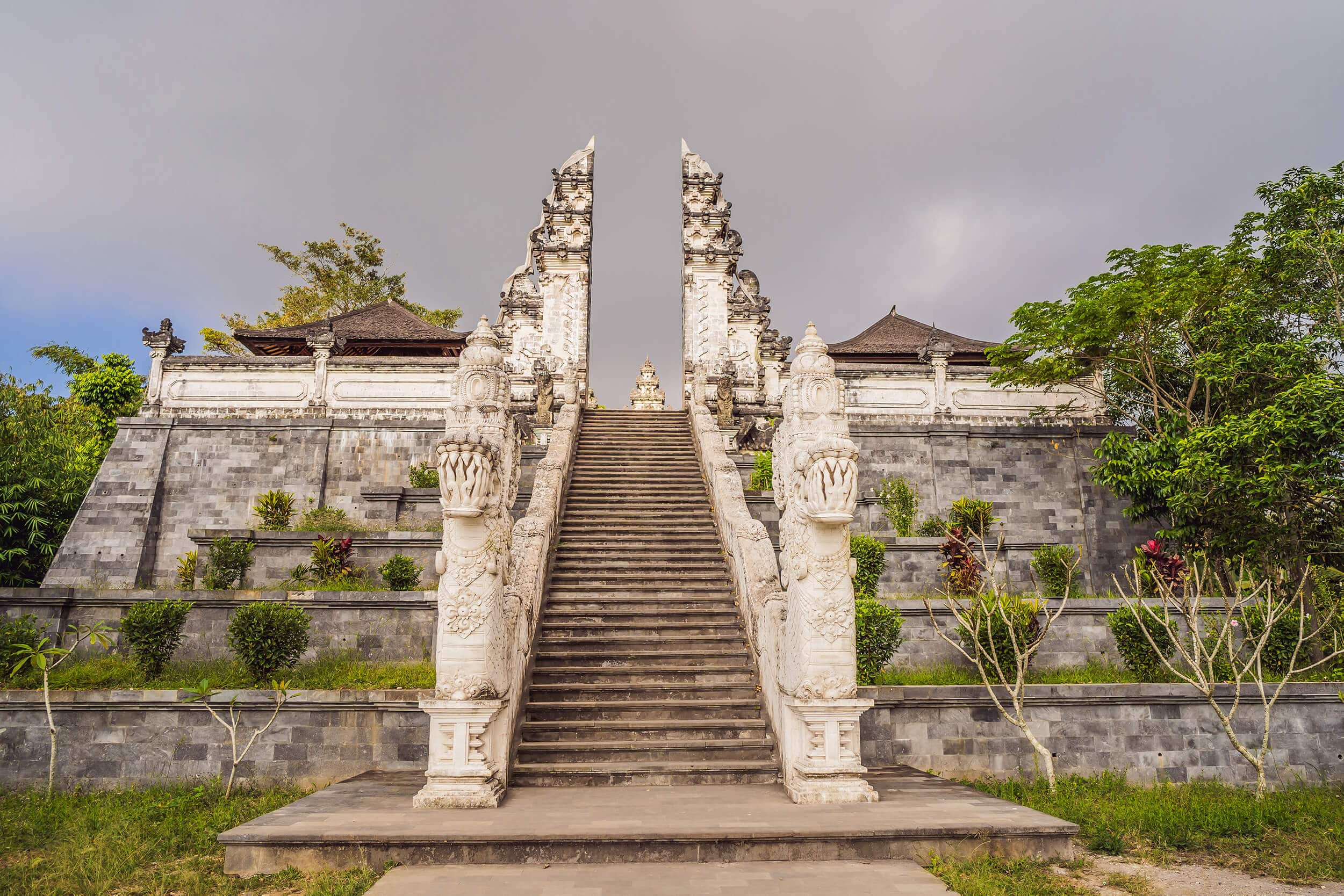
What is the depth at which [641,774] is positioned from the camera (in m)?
7.28

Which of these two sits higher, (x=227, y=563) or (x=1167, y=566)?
(x=1167, y=566)

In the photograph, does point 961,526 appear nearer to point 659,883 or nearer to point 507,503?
point 507,503

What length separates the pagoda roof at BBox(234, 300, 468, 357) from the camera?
2027cm

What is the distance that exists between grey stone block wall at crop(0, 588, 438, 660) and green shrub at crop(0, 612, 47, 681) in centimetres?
75

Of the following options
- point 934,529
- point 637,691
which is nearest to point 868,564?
point 934,529

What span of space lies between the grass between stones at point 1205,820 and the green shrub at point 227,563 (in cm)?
983

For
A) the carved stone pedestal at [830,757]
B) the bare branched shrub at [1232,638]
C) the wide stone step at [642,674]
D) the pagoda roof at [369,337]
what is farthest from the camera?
the pagoda roof at [369,337]

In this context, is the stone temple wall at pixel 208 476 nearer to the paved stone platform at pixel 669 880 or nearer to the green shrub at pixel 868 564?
the green shrub at pixel 868 564

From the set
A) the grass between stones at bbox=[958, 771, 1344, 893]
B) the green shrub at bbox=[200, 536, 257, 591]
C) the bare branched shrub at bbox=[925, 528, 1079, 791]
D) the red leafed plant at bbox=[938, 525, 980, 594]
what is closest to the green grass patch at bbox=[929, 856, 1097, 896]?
the grass between stones at bbox=[958, 771, 1344, 893]

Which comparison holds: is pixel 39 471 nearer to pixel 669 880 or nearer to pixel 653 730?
pixel 653 730

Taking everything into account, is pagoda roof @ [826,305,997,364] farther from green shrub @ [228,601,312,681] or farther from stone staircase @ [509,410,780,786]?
green shrub @ [228,601,312,681]

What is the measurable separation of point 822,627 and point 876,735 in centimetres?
263

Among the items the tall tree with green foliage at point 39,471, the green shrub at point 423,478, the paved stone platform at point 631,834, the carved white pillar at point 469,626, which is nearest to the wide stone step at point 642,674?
the carved white pillar at point 469,626

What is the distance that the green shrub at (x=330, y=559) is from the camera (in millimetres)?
10953
